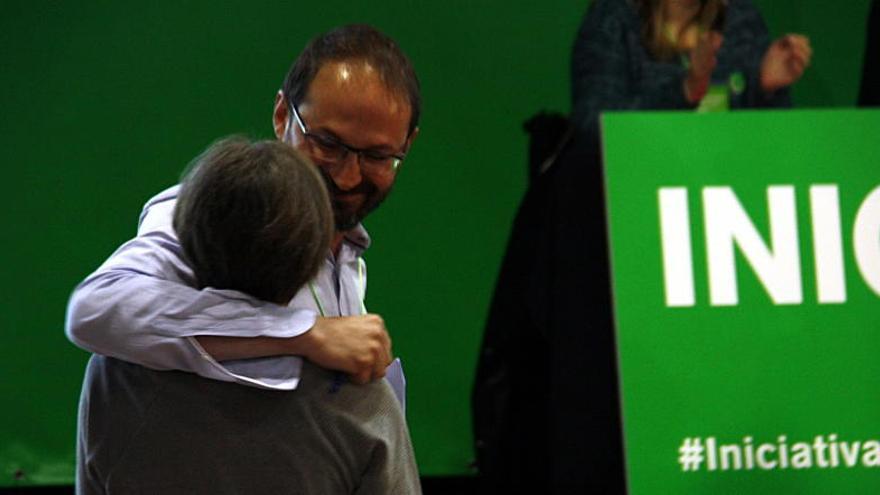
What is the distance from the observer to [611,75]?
3188 millimetres

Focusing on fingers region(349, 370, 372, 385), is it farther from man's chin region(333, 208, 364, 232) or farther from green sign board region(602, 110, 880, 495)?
green sign board region(602, 110, 880, 495)

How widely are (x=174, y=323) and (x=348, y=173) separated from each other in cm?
40

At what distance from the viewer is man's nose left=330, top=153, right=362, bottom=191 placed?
153cm

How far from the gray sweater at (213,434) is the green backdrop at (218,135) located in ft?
8.99

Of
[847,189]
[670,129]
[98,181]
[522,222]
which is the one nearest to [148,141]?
[98,181]

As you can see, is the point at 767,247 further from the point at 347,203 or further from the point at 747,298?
the point at 347,203

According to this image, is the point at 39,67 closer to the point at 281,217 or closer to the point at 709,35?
the point at 709,35

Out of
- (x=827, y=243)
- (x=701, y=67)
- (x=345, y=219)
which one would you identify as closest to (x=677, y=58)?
(x=701, y=67)

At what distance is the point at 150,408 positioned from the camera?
1.17 metres

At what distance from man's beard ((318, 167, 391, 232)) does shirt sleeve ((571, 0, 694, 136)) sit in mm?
1654

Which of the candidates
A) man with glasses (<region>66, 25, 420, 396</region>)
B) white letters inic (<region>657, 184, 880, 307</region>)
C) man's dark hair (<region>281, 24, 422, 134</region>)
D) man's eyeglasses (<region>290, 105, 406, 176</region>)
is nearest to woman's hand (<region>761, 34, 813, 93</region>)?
white letters inic (<region>657, 184, 880, 307</region>)

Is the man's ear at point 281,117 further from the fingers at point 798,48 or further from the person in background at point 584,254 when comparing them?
the fingers at point 798,48

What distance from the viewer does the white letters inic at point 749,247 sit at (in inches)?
98.1

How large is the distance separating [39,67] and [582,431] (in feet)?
6.67
